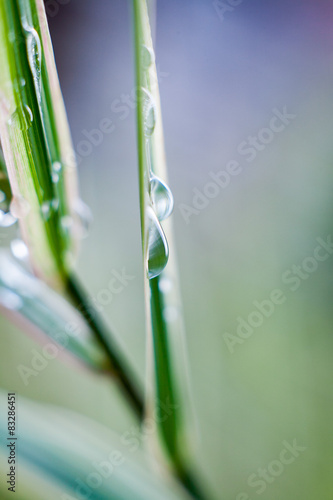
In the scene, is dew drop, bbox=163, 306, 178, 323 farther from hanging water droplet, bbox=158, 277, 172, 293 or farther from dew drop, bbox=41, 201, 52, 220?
dew drop, bbox=41, 201, 52, 220

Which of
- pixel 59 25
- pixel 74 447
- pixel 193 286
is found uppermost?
pixel 59 25

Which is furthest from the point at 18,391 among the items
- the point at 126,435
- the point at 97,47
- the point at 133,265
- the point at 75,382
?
the point at 97,47

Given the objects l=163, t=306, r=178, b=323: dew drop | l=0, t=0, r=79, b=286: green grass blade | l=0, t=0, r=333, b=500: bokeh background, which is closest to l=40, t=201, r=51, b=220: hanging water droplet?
l=0, t=0, r=79, b=286: green grass blade

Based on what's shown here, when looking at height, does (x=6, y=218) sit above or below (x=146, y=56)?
below

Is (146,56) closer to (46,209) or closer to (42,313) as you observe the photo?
(46,209)

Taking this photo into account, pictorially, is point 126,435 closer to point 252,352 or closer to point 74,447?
point 252,352

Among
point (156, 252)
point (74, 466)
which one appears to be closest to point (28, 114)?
point (156, 252)

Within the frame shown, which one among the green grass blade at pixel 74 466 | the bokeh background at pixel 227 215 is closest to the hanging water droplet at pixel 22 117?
the green grass blade at pixel 74 466

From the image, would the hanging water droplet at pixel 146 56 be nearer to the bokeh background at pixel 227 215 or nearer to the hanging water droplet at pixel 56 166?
the hanging water droplet at pixel 56 166
